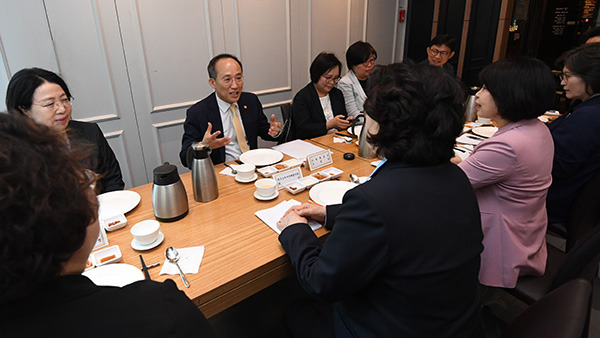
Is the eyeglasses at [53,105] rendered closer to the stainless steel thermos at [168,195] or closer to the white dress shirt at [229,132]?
the stainless steel thermos at [168,195]

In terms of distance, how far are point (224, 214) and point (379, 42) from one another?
3.83 meters

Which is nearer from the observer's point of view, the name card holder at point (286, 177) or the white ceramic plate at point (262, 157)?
the name card holder at point (286, 177)

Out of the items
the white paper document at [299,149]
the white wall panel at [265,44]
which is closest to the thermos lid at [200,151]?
the white paper document at [299,149]

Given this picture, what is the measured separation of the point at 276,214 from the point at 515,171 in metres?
0.97

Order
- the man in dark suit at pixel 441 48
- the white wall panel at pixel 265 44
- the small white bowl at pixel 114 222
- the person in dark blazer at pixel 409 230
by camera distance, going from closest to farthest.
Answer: the person in dark blazer at pixel 409 230 → the small white bowl at pixel 114 222 → the white wall panel at pixel 265 44 → the man in dark suit at pixel 441 48

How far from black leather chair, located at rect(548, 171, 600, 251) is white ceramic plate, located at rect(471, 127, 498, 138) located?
89 centimetres

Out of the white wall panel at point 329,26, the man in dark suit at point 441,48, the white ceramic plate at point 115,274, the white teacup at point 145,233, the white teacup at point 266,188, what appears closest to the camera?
the white ceramic plate at point 115,274

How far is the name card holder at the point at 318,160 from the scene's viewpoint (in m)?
1.89

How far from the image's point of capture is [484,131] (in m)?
2.65

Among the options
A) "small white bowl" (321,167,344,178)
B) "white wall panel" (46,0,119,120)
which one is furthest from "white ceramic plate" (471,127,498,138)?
"white wall panel" (46,0,119,120)

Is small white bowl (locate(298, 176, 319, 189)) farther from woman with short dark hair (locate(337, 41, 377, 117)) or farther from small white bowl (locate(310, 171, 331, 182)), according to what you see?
woman with short dark hair (locate(337, 41, 377, 117))

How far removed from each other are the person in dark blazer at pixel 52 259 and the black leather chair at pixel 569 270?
125 cm

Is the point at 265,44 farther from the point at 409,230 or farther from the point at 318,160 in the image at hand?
the point at 409,230

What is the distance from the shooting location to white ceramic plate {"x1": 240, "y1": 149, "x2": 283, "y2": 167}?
1976 millimetres
